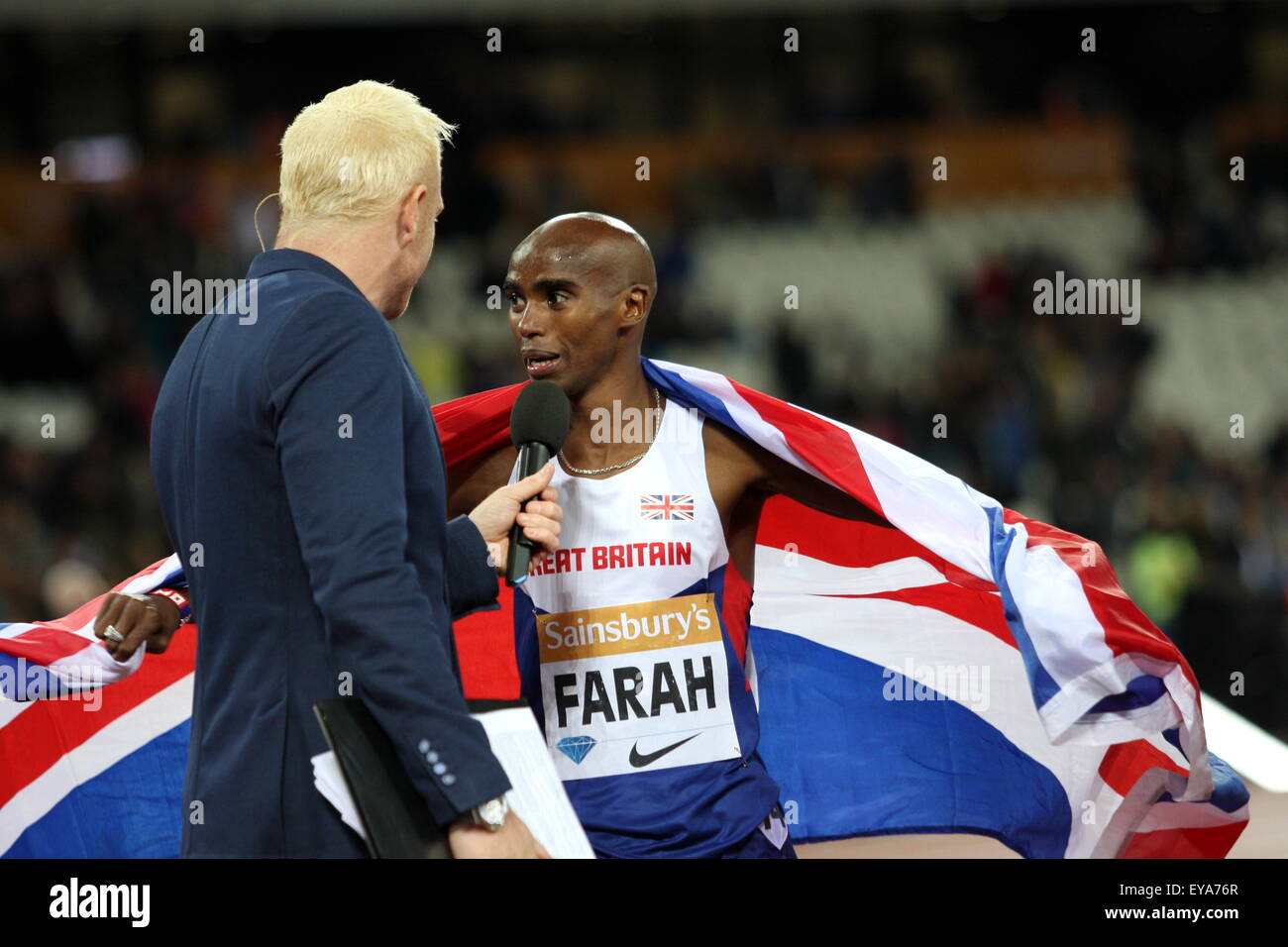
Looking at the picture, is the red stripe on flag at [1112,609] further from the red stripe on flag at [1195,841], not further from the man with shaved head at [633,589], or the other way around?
the man with shaved head at [633,589]

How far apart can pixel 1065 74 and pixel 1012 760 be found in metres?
10.2

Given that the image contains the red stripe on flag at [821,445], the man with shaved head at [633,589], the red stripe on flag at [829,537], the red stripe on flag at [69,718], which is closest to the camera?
the man with shaved head at [633,589]

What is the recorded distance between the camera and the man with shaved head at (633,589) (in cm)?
264

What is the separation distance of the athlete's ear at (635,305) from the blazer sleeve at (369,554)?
1.09 m

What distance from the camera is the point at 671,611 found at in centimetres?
273

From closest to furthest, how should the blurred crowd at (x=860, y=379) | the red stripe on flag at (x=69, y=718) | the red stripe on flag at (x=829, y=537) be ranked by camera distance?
the red stripe on flag at (x=69, y=718) → the red stripe on flag at (x=829, y=537) → the blurred crowd at (x=860, y=379)

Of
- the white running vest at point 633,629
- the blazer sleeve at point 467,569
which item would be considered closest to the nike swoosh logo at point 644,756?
the white running vest at point 633,629

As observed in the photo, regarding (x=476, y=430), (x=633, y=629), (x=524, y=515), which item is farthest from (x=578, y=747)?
(x=476, y=430)

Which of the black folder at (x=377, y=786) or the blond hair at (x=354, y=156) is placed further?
the blond hair at (x=354, y=156)

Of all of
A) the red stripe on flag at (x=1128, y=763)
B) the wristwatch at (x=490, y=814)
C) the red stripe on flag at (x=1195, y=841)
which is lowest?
the red stripe on flag at (x=1195, y=841)

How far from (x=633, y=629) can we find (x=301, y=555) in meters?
1.00

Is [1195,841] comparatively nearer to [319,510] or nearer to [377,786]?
[377,786]

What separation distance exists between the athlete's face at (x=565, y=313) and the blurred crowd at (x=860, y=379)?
16.1ft

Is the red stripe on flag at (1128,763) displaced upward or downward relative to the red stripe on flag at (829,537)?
downward
